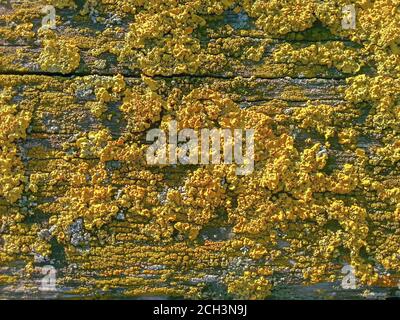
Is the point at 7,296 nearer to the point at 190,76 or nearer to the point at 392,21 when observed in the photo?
the point at 190,76

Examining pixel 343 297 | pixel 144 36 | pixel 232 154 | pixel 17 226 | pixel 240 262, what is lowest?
pixel 343 297

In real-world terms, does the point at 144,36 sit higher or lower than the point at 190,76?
higher

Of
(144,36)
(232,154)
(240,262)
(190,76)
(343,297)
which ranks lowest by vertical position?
(343,297)

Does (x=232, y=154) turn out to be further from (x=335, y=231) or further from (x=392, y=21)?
(x=392, y=21)

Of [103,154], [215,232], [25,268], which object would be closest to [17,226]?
[25,268]

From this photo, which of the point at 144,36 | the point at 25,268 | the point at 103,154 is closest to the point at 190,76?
the point at 144,36

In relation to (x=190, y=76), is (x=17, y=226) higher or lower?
lower
